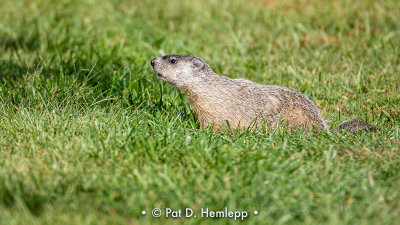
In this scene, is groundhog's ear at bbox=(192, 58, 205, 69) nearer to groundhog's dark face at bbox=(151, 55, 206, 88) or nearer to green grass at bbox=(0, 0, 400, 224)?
groundhog's dark face at bbox=(151, 55, 206, 88)

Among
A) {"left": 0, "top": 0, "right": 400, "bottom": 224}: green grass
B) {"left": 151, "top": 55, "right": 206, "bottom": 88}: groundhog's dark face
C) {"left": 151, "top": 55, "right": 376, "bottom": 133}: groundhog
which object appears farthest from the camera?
{"left": 151, "top": 55, "right": 206, "bottom": 88}: groundhog's dark face

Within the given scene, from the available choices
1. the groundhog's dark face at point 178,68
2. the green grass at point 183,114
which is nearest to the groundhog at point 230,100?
the groundhog's dark face at point 178,68

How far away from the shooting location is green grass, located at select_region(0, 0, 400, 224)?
2.75 m

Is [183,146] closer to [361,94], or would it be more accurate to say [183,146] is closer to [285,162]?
[285,162]

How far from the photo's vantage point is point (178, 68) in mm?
4535

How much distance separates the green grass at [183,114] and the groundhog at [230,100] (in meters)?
0.23

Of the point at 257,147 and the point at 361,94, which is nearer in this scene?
the point at 257,147

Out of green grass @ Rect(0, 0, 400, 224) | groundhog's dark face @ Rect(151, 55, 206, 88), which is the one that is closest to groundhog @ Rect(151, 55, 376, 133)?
groundhog's dark face @ Rect(151, 55, 206, 88)

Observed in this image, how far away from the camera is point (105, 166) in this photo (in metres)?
3.11

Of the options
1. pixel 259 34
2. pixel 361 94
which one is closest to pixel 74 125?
pixel 361 94

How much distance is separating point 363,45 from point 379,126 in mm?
2398

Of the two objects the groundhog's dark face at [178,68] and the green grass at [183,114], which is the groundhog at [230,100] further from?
the green grass at [183,114]

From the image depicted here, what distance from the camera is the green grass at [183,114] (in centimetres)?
275

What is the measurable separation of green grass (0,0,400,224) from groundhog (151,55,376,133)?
0.23 m
